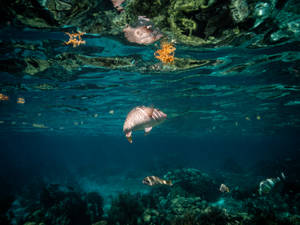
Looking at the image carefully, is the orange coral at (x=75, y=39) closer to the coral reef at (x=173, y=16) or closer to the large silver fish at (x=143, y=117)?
the coral reef at (x=173, y=16)

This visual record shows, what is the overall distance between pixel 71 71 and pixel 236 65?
1280 centimetres

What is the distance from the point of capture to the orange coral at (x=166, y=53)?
10.3 m

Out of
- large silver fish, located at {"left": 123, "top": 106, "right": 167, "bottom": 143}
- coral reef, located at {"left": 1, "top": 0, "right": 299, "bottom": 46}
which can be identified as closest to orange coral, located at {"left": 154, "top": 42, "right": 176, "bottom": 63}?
coral reef, located at {"left": 1, "top": 0, "right": 299, "bottom": 46}

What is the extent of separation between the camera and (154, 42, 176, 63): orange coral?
10320 millimetres

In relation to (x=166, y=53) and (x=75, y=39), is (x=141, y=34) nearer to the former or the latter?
(x=166, y=53)

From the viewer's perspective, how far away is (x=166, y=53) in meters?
11.4

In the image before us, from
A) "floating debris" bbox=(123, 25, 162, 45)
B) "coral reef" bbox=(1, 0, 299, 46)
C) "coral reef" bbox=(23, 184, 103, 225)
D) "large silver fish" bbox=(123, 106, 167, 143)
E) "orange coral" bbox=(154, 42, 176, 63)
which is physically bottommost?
"coral reef" bbox=(23, 184, 103, 225)

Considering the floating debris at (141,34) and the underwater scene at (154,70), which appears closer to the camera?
the underwater scene at (154,70)

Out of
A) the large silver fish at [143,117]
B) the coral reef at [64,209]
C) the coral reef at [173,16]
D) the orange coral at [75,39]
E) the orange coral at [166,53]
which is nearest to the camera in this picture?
the large silver fish at [143,117]

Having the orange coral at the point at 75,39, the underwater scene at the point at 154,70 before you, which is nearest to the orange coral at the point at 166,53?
the underwater scene at the point at 154,70

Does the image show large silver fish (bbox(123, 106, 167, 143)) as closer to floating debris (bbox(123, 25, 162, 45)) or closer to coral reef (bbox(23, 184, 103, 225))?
floating debris (bbox(123, 25, 162, 45))

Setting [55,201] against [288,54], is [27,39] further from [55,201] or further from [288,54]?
[288,54]

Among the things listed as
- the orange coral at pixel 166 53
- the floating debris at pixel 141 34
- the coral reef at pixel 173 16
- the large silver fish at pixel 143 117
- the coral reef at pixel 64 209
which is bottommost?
the coral reef at pixel 64 209

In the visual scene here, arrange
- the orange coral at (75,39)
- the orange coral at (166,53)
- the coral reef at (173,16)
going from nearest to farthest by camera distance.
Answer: the coral reef at (173,16)
the orange coral at (75,39)
the orange coral at (166,53)
